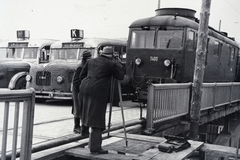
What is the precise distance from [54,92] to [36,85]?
3.05 feet

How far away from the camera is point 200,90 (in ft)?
29.4

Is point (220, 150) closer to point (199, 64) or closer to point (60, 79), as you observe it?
point (199, 64)

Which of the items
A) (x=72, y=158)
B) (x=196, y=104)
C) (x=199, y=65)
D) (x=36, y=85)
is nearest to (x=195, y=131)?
(x=196, y=104)

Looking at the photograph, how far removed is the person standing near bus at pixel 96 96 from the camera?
5.06m

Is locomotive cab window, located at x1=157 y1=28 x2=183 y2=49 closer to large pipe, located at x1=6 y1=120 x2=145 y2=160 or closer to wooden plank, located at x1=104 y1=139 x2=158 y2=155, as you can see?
large pipe, located at x1=6 y1=120 x2=145 y2=160

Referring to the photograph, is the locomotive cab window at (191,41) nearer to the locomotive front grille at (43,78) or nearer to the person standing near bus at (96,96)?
the locomotive front grille at (43,78)

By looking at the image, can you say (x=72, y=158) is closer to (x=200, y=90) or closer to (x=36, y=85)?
(x=200, y=90)

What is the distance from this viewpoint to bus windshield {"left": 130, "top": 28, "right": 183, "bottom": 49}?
11.2m

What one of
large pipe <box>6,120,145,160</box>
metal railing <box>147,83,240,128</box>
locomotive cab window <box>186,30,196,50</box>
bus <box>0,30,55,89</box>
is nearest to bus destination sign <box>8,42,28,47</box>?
bus <box>0,30,55,89</box>

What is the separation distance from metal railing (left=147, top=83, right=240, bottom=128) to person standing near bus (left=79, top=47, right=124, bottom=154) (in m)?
1.99

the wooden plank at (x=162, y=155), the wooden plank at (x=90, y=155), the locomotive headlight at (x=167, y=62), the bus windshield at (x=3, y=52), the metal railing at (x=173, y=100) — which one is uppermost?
the bus windshield at (x=3, y=52)

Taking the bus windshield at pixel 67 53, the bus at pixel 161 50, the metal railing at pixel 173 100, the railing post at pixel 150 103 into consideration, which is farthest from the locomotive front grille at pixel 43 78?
the railing post at pixel 150 103

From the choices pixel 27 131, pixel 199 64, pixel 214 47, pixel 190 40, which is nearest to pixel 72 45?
pixel 190 40

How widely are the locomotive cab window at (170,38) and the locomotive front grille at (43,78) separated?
4.34 metres
